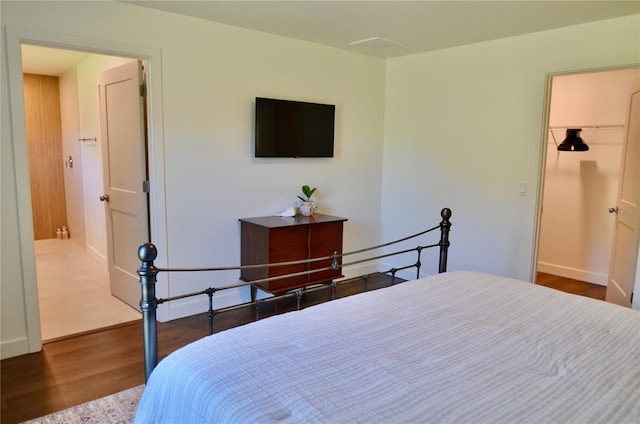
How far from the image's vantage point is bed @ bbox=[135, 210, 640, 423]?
1238 millimetres

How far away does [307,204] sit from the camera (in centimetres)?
416

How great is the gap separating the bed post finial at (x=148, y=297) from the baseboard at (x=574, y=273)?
15.8 feet

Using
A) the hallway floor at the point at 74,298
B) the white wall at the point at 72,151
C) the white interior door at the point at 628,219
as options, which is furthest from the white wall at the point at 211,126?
the white wall at the point at 72,151

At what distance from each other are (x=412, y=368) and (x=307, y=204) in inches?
110

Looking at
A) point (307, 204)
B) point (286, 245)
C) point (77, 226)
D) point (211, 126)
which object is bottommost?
point (77, 226)

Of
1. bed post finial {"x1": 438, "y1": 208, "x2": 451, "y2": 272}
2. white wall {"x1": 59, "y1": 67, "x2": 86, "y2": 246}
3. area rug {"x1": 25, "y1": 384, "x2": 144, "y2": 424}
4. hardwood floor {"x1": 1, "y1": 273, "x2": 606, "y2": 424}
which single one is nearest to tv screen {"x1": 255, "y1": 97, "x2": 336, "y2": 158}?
hardwood floor {"x1": 1, "y1": 273, "x2": 606, "y2": 424}

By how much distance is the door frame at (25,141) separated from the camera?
279 cm

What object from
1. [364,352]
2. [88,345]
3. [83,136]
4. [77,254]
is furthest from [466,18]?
[77,254]

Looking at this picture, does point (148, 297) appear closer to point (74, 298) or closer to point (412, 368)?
point (412, 368)

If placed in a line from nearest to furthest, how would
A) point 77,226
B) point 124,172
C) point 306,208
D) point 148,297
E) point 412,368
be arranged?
1. point 412,368
2. point 148,297
3. point 124,172
4. point 306,208
5. point 77,226

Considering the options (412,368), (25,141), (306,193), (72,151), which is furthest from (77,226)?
(412,368)

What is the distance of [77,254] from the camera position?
5.86 meters

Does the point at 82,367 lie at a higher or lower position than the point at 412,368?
lower

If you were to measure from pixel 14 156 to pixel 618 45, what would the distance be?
4.32 metres
